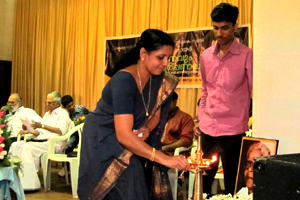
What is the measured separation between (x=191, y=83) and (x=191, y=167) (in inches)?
153

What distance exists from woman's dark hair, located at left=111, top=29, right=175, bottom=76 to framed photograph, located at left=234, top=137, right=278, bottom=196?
65 cm

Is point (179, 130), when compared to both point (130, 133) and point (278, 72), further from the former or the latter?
point (130, 133)

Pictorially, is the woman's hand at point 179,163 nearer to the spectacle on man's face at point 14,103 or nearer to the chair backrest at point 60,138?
the chair backrest at point 60,138

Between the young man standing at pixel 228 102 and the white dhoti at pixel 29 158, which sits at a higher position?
the young man standing at pixel 228 102

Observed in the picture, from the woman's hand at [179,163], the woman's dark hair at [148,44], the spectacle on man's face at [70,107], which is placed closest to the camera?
the woman's hand at [179,163]

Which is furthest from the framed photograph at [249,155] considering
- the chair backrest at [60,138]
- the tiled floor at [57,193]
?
the chair backrest at [60,138]

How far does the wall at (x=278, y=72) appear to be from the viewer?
1.67 metres

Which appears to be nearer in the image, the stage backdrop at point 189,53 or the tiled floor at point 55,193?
the tiled floor at point 55,193

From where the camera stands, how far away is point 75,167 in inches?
164

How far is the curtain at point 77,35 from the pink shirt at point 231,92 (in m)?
3.10

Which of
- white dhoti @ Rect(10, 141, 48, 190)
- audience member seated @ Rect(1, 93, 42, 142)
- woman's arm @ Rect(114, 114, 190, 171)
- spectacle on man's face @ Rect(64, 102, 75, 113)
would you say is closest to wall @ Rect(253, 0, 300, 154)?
woman's arm @ Rect(114, 114, 190, 171)

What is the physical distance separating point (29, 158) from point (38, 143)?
30cm

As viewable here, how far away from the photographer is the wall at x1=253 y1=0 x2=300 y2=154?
1.67 meters

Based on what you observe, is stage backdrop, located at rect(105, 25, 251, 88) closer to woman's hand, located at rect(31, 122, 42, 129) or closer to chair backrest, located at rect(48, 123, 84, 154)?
chair backrest, located at rect(48, 123, 84, 154)
